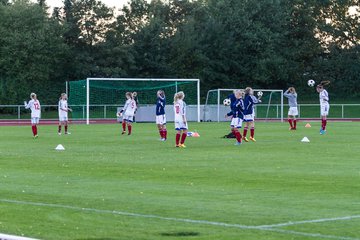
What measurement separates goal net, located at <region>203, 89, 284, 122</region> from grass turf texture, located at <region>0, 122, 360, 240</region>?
1335 inches

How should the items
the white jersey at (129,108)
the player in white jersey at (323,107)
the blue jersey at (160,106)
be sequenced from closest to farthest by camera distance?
the blue jersey at (160,106) < the player in white jersey at (323,107) < the white jersey at (129,108)

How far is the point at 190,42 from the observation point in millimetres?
82312

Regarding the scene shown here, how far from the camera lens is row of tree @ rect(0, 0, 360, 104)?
77000 mm

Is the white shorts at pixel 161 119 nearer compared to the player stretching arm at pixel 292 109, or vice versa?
the white shorts at pixel 161 119

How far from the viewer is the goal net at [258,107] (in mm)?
62062

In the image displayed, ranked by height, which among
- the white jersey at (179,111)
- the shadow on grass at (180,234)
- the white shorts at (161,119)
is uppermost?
the white jersey at (179,111)

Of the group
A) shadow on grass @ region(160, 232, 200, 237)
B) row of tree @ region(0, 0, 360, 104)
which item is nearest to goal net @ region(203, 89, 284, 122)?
row of tree @ region(0, 0, 360, 104)

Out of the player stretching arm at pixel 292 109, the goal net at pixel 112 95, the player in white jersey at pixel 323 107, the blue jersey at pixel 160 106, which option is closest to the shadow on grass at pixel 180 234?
the blue jersey at pixel 160 106

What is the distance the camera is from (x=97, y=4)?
81.1 m

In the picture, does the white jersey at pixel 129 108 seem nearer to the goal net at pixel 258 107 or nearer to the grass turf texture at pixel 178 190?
the grass turf texture at pixel 178 190

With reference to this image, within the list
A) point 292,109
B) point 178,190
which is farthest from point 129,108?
point 178,190

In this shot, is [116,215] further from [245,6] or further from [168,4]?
[168,4]

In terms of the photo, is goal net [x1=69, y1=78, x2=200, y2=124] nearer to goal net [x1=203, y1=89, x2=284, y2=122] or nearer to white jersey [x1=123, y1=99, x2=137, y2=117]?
goal net [x1=203, y1=89, x2=284, y2=122]

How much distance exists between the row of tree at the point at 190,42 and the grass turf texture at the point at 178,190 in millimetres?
50213
